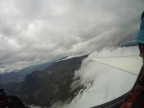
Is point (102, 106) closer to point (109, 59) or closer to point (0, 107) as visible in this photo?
point (109, 59)

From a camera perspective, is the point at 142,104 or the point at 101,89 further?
the point at 101,89

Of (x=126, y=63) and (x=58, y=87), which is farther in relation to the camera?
(x=58, y=87)

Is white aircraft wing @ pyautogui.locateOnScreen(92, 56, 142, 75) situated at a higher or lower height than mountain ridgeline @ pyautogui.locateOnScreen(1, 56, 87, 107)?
higher

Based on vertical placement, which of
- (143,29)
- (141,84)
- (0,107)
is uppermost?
(143,29)

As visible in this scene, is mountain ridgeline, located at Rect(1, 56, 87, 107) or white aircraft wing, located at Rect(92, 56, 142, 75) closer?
white aircraft wing, located at Rect(92, 56, 142, 75)

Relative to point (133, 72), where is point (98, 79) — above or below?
below

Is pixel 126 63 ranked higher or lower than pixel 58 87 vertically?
higher

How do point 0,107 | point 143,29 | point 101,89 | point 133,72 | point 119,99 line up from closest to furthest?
point 143,29 → point 133,72 → point 119,99 → point 0,107 → point 101,89

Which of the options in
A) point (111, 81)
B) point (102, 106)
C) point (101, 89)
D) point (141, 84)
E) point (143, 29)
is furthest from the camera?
point (101, 89)

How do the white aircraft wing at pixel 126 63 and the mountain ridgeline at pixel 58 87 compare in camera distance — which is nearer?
the white aircraft wing at pixel 126 63

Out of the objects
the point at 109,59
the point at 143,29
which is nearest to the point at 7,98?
the point at 109,59

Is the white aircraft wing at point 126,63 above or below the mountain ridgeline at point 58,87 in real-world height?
above
